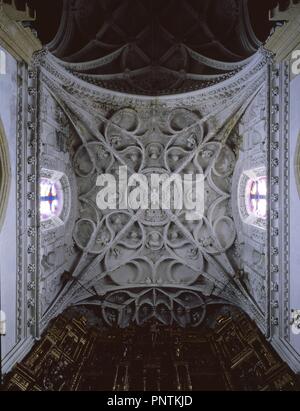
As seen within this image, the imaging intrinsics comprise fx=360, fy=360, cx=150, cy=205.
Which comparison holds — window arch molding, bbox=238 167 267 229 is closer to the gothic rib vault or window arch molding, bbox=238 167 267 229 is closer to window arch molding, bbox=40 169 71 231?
the gothic rib vault

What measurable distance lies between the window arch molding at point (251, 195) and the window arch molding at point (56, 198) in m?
5.08

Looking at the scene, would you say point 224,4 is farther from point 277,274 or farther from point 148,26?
point 277,274

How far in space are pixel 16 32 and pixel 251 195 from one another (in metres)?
6.94

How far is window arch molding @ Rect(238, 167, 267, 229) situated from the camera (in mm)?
9219

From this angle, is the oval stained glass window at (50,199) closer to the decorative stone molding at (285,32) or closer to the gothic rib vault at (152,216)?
the gothic rib vault at (152,216)

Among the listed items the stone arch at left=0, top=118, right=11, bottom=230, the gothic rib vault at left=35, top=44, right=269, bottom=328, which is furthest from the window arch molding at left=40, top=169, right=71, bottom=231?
the stone arch at left=0, top=118, right=11, bottom=230

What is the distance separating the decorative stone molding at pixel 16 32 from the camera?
622 cm

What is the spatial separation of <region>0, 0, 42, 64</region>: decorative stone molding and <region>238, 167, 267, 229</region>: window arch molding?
5.98m

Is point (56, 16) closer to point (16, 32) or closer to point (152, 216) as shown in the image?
point (16, 32)

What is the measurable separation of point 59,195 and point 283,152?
622cm

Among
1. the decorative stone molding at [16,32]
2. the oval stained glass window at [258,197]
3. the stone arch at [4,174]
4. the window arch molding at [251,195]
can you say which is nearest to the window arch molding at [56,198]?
the stone arch at [4,174]

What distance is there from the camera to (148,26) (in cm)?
941

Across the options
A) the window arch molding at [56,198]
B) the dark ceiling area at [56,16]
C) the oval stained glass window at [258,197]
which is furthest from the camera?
the window arch molding at [56,198]
